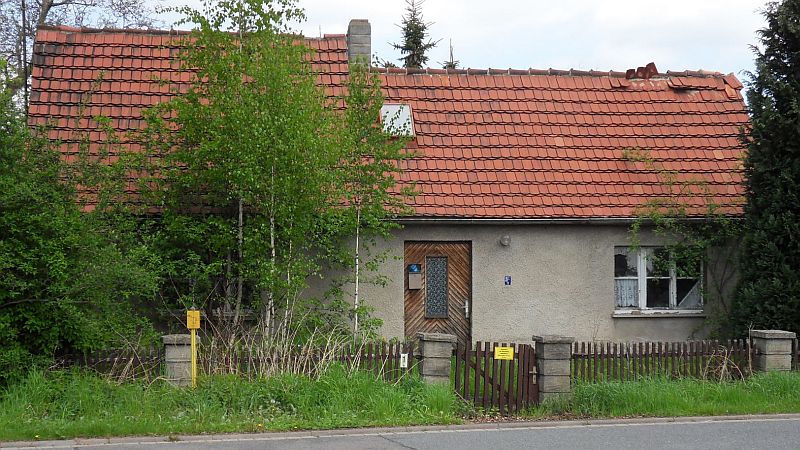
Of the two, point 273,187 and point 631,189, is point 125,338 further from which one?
point 631,189

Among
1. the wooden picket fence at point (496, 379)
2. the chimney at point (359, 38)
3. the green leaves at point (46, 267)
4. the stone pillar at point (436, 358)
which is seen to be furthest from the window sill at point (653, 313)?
the green leaves at point (46, 267)

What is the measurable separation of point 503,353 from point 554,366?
718 mm

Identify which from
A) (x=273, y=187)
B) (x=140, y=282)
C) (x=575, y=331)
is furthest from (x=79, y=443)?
(x=575, y=331)

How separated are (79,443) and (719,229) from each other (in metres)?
11.5

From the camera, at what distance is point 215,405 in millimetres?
11930

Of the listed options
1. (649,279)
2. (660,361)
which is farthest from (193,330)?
(649,279)

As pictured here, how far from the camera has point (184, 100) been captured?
1557 cm

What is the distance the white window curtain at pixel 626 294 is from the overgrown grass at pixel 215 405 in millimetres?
6023

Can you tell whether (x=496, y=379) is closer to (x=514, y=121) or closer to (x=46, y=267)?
(x=46, y=267)

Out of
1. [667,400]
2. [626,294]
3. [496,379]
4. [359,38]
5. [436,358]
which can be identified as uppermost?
[359,38]

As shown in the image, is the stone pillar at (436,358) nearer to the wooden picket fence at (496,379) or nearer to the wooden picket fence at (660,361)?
the wooden picket fence at (496,379)

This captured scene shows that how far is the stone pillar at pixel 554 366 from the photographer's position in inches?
516

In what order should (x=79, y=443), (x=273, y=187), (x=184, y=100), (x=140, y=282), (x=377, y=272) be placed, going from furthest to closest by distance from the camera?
1. (x=377, y=272)
2. (x=184, y=100)
3. (x=273, y=187)
4. (x=140, y=282)
5. (x=79, y=443)

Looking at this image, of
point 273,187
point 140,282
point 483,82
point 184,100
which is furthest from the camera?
point 483,82
